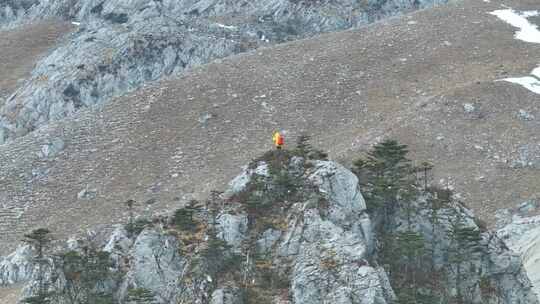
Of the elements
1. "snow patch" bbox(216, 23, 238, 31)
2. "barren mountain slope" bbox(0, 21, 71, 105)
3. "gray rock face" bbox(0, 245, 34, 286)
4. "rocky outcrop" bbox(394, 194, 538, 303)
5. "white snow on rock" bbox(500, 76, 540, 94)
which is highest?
"rocky outcrop" bbox(394, 194, 538, 303)

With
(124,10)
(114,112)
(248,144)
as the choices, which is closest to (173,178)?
(248,144)

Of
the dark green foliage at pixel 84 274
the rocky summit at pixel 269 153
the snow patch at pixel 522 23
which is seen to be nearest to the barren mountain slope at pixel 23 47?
the rocky summit at pixel 269 153

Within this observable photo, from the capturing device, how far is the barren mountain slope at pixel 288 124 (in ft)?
175

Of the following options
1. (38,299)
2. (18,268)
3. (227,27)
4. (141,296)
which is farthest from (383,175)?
(227,27)

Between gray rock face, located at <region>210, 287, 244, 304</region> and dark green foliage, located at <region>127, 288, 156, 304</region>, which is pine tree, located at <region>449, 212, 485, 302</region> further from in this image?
dark green foliage, located at <region>127, 288, 156, 304</region>

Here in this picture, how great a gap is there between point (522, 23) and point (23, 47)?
2341 inches

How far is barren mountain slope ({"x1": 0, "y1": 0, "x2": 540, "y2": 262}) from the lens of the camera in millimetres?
53406

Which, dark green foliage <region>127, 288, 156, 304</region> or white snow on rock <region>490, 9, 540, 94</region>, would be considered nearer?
dark green foliage <region>127, 288, 156, 304</region>

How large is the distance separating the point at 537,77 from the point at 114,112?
34911 millimetres

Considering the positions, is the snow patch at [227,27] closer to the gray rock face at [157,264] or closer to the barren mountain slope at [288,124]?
the barren mountain slope at [288,124]

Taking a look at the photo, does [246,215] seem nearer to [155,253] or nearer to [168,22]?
[155,253]

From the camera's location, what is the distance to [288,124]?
60406mm

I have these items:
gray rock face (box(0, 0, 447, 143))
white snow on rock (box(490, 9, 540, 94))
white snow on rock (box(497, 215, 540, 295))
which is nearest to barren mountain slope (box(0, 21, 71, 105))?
gray rock face (box(0, 0, 447, 143))

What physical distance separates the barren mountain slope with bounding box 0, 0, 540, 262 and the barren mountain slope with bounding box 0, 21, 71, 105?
29.2m
